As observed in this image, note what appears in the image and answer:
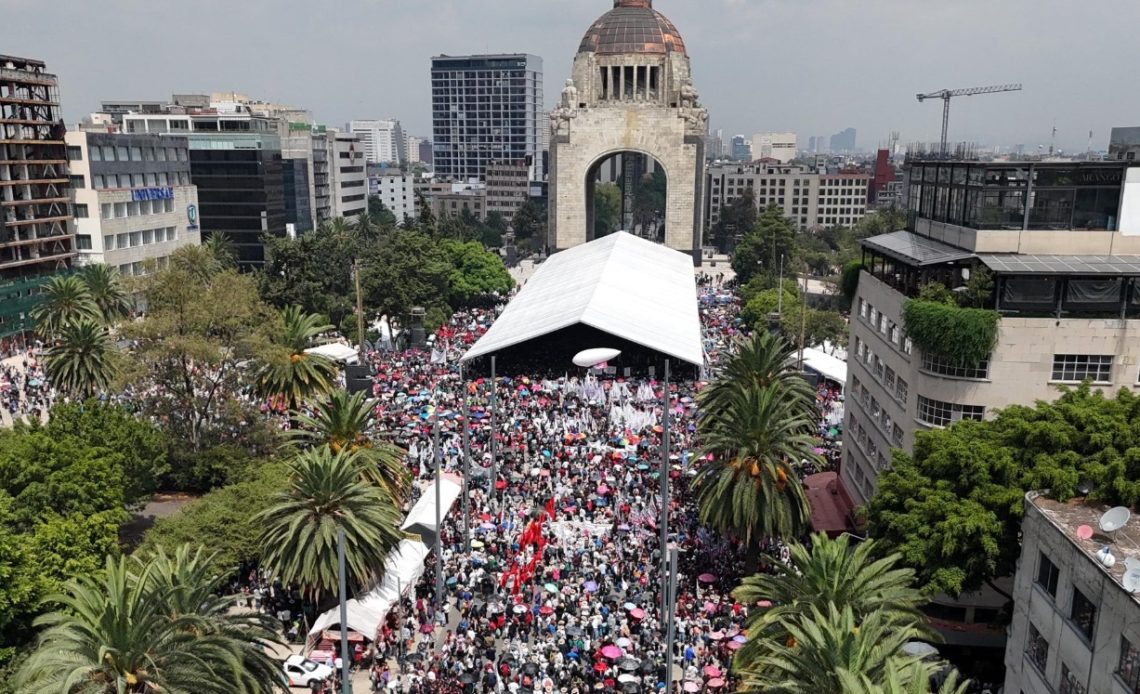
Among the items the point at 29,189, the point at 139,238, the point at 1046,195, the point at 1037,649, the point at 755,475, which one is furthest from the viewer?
the point at 139,238

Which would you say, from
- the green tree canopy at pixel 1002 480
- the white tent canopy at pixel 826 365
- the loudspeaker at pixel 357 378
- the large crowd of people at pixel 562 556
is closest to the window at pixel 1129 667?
the green tree canopy at pixel 1002 480

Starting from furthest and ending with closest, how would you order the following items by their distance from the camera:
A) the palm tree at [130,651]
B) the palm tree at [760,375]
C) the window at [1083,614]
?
the palm tree at [760,375] → the window at [1083,614] → the palm tree at [130,651]

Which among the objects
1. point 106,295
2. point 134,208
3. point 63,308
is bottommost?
point 106,295

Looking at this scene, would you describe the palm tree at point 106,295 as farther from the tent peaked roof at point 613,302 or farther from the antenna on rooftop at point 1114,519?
the antenna on rooftop at point 1114,519

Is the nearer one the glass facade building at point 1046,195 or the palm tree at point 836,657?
the palm tree at point 836,657

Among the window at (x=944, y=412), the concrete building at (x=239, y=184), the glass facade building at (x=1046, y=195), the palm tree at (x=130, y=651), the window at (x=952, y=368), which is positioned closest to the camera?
the palm tree at (x=130, y=651)

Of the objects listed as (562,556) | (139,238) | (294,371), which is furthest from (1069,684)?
(139,238)

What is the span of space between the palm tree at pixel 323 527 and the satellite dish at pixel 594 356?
2574 cm

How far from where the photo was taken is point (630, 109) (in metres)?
109

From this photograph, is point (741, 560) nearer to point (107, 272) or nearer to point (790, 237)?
point (107, 272)

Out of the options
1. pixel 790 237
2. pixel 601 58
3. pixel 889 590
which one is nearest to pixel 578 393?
pixel 889 590

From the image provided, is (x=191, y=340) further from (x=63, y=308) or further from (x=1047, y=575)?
(x=1047, y=575)

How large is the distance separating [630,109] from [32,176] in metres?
64.3

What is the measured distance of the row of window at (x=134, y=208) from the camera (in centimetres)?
8088
